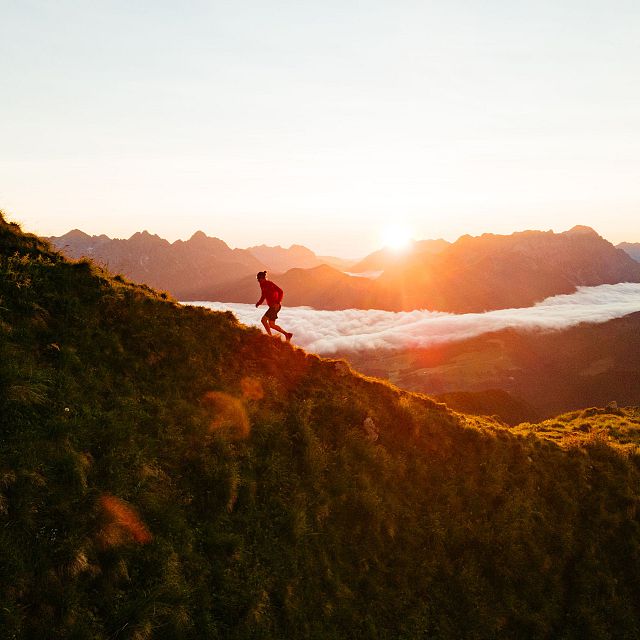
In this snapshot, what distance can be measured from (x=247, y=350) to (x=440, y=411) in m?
11.4

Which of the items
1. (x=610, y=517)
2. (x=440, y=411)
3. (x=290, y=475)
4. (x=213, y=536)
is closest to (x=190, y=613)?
(x=213, y=536)

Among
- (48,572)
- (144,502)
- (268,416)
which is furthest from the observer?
(268,416)

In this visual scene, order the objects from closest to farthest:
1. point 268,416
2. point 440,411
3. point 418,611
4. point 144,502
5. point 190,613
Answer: point 190,613
point 144,502
point 418,611
point 268,416
point 440,411

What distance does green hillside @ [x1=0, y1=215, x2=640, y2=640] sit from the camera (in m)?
8.68

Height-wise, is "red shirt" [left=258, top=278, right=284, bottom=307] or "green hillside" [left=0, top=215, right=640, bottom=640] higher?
"red shirt" [left=258, top=278, right=284, bottom=307]

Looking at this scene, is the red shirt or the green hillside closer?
the green hillside

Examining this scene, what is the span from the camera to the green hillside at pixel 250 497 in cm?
868

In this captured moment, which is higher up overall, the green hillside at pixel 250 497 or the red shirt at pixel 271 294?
the red shirt at pixel 271 294

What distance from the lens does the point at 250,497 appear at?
12.4m

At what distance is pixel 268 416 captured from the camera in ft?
49.6

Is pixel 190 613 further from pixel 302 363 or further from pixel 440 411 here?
pixel 440 411

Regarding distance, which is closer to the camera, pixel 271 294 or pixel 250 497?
pixel 250 497

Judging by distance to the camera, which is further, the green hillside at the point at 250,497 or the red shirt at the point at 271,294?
the red shirt at the point at 271,294

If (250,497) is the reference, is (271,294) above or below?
above
